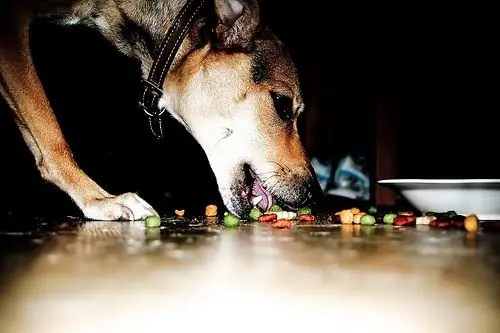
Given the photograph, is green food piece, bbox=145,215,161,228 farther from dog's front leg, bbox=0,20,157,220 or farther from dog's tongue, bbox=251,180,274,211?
dog's tongue, bbox=251,180,274,211

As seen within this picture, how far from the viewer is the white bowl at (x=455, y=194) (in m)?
1.48

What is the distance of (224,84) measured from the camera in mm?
2113

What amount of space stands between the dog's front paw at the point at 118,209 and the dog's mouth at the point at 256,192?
58cm

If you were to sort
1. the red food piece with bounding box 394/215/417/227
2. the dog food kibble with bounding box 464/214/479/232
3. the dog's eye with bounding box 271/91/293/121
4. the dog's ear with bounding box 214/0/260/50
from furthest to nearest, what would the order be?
the dog's eye with bounding box 271/91/293/121, the dog's ear with bounding box 214/0/260/50, the red food piece with bounding box 394/215/417/227, the dog food kibble with bounding box 464/214/479/232

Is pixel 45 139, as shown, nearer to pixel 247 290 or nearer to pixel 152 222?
pixel 152 222

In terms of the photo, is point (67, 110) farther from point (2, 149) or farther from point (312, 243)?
point (312, 243)

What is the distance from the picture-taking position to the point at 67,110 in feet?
8.32

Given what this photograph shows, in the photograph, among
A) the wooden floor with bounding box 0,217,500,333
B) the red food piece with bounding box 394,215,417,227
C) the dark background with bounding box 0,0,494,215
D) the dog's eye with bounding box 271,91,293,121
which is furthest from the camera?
the dark background with bounding box 0,0,494,215

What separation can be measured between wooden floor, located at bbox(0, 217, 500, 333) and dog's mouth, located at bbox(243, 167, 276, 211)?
1.19m

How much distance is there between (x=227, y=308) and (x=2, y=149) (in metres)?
2.11

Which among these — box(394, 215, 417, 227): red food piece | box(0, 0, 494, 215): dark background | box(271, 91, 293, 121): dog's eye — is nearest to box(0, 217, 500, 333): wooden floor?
box(394, 215, 417, 227): red food piece

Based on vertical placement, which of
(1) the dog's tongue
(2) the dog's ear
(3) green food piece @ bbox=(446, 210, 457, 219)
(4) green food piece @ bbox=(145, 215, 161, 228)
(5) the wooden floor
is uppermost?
(2) the dog's ear

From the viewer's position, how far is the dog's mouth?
206 cm

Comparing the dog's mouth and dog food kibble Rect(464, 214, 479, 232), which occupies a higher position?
the dog's mouth
